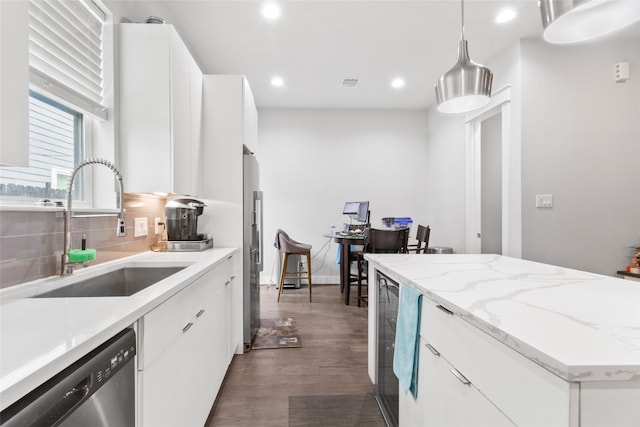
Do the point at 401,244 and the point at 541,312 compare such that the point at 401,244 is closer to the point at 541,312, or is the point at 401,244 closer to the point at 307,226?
the point at 307,226

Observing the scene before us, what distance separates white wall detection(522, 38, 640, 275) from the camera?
9.68 feet

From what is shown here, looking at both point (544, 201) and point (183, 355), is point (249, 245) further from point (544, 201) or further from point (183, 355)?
point (544, 201)

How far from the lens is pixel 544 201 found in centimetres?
295

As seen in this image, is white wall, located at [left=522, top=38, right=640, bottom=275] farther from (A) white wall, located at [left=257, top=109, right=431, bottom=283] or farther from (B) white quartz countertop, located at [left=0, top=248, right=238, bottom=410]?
(B) white quartz countertop, located at [left=0, top=248, right=238, bottom=410]

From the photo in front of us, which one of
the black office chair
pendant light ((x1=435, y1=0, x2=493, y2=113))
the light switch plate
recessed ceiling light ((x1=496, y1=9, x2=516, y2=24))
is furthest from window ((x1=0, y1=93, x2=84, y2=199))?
the light switch plate

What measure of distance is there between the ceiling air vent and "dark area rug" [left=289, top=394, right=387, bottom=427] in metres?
3.41

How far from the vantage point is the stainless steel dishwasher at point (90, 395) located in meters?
0.54

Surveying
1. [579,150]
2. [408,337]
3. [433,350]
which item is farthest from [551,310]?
[579,150]

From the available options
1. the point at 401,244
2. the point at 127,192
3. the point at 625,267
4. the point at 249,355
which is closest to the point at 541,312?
the point at 127,192

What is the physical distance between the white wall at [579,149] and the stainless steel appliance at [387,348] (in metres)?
1.98

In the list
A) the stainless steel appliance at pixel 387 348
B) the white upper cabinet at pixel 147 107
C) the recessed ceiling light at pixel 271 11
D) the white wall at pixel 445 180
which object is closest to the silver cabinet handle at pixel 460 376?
the stainless steel appliance at pixel 387 348

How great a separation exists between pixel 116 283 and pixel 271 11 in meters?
2.32

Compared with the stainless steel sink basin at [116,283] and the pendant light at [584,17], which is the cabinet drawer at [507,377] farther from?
the stainless steel sink basin at [116,283]

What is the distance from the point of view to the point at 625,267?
2.98m
